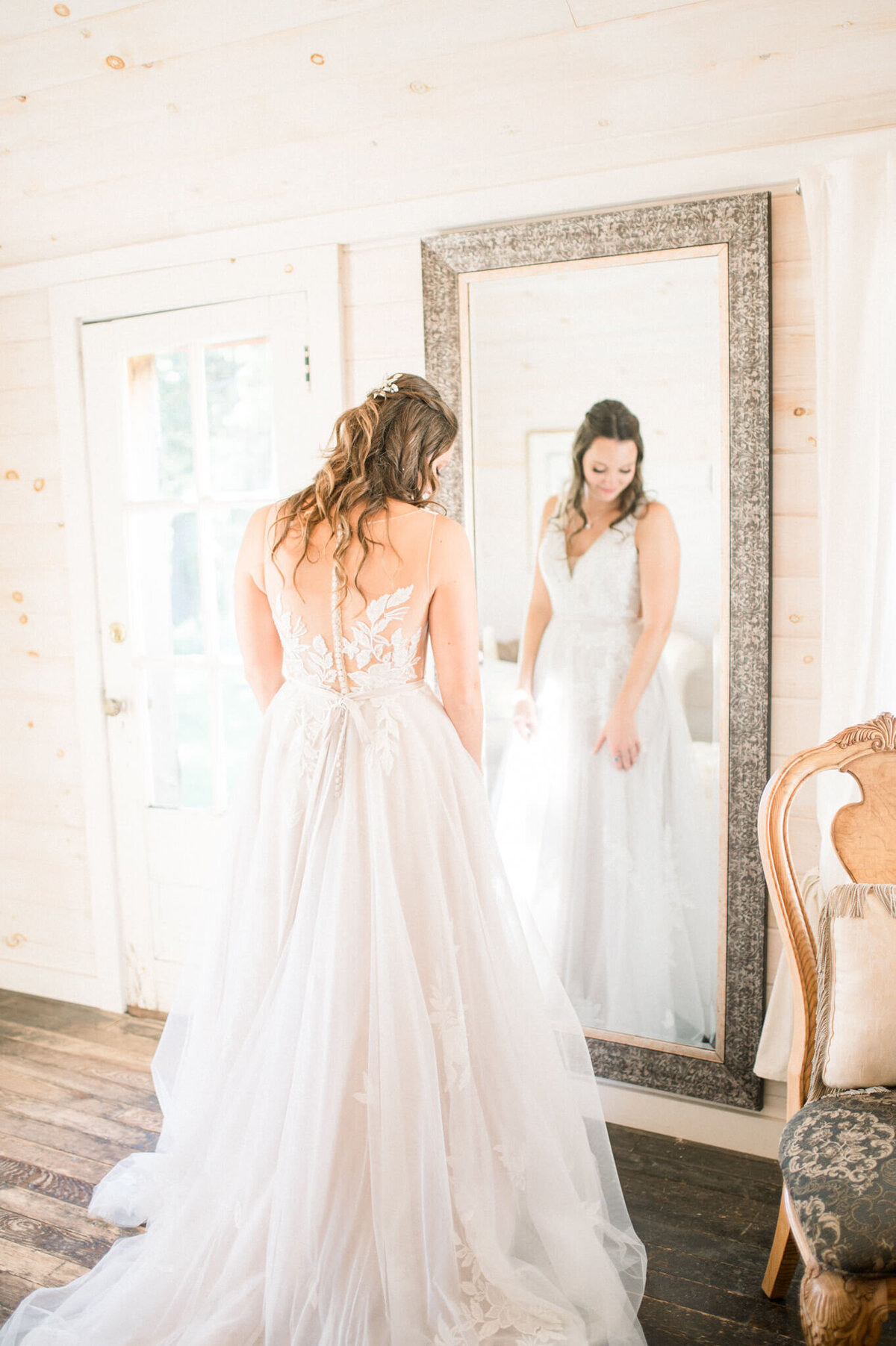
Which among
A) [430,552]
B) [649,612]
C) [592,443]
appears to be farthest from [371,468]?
[649,612]

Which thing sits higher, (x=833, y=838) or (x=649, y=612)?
(x=649, y=612)

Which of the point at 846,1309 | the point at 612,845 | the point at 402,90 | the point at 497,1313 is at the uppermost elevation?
the point at 402,90

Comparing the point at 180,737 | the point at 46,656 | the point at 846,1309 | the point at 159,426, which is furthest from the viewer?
the point at 46,656

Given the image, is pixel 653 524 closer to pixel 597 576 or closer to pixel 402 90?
pixel 597 576

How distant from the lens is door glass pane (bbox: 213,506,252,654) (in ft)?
8.68

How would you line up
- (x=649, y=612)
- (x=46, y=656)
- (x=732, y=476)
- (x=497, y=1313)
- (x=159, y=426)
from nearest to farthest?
(x=497, y=1313)
(x=732, y=476)
(x=649, y=612)
(x=159, y=426)
(x=46, y=656)

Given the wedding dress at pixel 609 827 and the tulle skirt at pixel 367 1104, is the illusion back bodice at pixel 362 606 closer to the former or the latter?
the tulle skirt at pixel 367 1104

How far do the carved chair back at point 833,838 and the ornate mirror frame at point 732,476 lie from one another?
0.31m

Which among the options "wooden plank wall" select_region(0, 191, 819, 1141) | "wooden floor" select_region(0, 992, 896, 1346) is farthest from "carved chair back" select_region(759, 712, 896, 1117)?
"wooden floor" select_region(0, 992, 896, 1346)

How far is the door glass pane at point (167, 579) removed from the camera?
2721 mm

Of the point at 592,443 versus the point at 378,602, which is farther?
the point at 592,443

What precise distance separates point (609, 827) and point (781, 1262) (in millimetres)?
899

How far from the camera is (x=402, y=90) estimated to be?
1.78 metres

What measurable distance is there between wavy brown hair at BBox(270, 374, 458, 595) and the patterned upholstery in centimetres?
115
